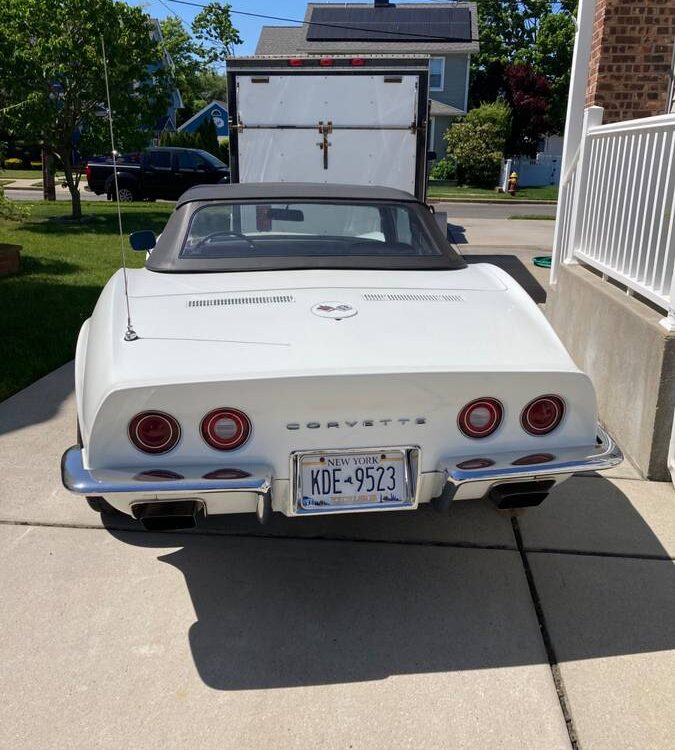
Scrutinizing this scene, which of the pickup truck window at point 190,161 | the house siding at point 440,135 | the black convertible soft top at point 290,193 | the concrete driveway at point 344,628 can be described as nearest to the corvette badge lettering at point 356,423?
the concrete driveway at point 344,628

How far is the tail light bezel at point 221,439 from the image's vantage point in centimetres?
270

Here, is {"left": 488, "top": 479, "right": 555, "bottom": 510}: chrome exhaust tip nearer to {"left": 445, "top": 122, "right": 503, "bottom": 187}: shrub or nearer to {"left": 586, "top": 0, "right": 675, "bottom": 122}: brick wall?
{"left": 586, "top": 0, "right": 675, "bottom": 122}: brick wall

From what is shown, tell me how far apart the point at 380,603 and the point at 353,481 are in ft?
2.11

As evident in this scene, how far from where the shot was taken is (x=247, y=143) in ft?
29.9

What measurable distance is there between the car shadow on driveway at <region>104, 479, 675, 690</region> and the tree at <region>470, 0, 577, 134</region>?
117 ft

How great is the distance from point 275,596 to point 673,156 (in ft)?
10.5

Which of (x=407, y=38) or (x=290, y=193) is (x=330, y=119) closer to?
(x=290, y=193)

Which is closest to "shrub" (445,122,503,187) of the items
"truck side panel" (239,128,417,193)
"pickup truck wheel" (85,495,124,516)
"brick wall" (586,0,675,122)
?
"truck side panel" (239,128,417,193)

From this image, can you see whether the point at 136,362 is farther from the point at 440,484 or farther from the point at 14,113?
the point at 14,113

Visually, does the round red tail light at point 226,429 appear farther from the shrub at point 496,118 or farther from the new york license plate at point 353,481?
the shrub at point 496,118

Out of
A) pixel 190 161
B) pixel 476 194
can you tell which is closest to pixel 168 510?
pixel 190 161

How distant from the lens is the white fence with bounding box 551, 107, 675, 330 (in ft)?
14.2

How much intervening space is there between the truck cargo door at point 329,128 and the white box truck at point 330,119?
12 millimetres

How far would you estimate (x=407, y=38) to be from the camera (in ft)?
122
